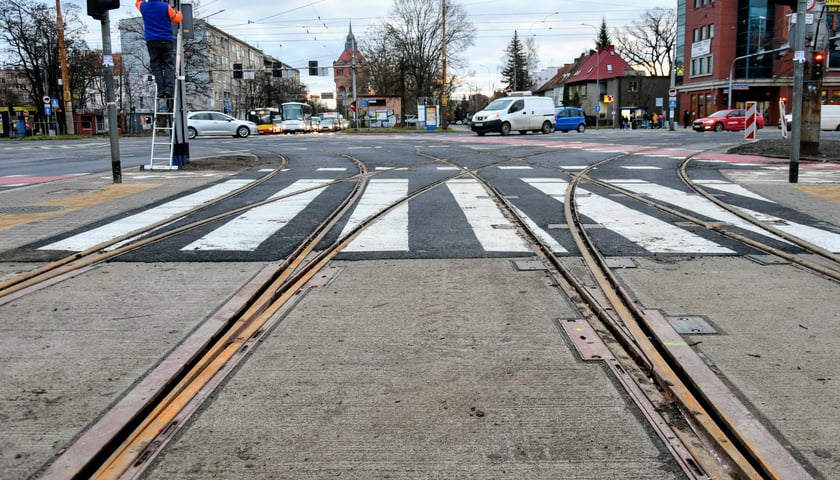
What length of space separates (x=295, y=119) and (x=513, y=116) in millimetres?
38719

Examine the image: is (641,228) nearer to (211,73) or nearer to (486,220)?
(486,220)

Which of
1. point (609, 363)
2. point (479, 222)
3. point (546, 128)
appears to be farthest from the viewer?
point (546, 128)

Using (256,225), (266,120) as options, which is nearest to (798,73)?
(256,225)

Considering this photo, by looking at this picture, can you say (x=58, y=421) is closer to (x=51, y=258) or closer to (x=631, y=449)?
(x=631, y=449)

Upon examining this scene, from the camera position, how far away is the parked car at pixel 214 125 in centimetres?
4269

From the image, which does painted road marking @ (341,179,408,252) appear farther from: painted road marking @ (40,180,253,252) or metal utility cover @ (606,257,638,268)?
painted road marking @ (40,180,253,252)

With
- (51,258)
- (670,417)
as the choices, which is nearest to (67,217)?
(51,258)

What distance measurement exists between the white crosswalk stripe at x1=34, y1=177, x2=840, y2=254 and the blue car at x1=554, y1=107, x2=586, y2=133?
3206 cm

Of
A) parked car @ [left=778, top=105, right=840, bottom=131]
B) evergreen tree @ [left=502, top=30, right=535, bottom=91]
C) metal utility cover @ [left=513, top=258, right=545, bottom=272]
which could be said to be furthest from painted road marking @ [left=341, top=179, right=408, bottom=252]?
evergreen tree @ [left=502, top=30, right=535, bottom=91]

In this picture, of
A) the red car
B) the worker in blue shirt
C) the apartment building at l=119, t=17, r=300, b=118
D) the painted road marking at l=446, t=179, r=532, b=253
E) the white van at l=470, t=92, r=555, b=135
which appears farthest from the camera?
the apartment building at l=119, t=17, r=300, b=118

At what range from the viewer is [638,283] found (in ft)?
17.5

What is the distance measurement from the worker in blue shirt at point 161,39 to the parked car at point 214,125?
28809 millimetres

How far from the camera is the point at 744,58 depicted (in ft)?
212

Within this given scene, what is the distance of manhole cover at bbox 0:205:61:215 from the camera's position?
9297 mm
